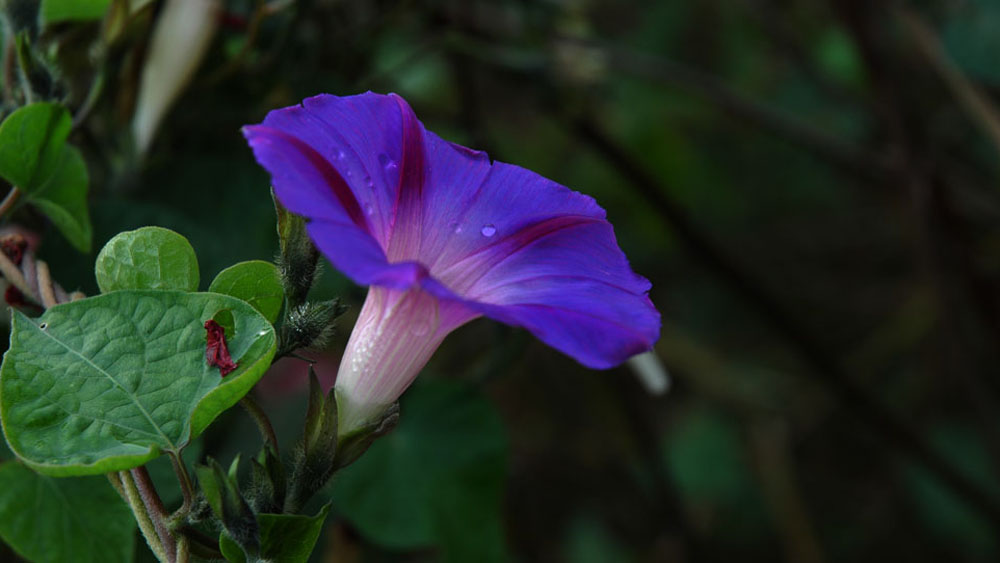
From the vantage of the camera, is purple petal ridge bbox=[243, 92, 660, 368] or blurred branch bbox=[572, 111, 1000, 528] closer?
purple petal ridge bbox=[243, 92, 660, 368]

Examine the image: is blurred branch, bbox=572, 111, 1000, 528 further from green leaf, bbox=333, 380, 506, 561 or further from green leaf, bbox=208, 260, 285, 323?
green leaf, bbox=208, 260, 285, 323

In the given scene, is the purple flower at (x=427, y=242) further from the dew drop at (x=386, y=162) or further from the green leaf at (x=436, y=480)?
the green leaf at (x=436, y=480)

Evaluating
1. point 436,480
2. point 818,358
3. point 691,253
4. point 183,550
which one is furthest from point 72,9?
point 818,358

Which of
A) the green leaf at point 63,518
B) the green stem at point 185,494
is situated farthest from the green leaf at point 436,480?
the green stem at point 185,494

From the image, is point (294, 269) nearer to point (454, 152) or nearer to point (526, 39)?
point (454, 152)

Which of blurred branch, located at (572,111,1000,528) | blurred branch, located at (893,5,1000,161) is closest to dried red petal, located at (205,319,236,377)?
blurred branch, located at (572,111,1000,528)

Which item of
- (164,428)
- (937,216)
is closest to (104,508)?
(164,428)
